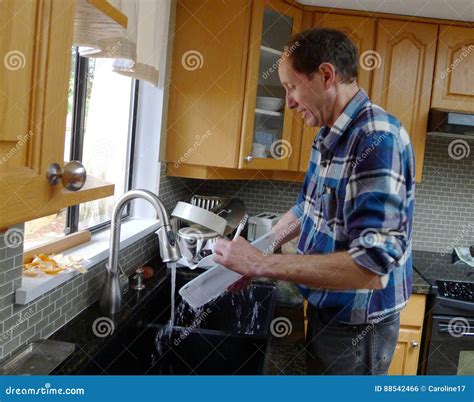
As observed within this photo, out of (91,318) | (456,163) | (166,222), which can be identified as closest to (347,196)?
(166,222)

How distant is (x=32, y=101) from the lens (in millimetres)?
473

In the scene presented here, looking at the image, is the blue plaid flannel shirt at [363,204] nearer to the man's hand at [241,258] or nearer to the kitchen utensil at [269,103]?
the man's hand at [241,258]

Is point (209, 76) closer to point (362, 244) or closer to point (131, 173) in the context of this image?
point (131, 173)

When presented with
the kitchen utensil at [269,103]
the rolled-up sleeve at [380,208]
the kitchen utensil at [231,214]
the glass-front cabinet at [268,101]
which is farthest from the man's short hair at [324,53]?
the kitchen utensil at [269,103]

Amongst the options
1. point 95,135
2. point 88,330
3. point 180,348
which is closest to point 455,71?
point 95,135

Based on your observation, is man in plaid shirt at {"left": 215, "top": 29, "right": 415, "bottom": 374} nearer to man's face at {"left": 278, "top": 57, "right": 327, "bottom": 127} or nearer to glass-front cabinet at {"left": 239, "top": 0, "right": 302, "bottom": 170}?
man's face at {"left": 278, "top": 57, "right": 327, "bottom": 127}

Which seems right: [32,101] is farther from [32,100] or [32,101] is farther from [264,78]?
[264,78]

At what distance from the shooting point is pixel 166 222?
1.14 meters

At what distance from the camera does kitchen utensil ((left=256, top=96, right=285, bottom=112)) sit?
223cm

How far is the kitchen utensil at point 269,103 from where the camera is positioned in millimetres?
2234

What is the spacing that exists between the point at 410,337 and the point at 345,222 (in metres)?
1.39

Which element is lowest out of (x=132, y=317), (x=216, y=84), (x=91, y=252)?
(x=132, y=317)

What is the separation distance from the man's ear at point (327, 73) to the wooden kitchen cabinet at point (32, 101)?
69 centimetres
